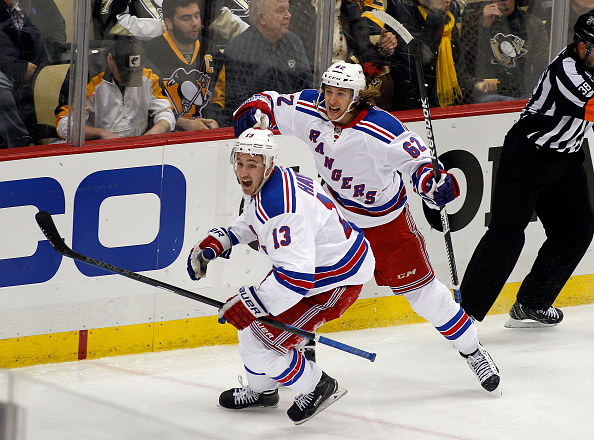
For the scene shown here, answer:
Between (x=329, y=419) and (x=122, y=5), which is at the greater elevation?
(x=122, y=5)

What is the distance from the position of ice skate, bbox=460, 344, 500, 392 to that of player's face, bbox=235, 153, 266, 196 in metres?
1.20

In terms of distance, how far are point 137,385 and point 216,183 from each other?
0.97 meters

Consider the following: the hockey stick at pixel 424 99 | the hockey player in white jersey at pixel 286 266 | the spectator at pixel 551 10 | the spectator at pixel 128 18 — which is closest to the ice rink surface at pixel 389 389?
the hockey player in white jersey at pixel 286 266

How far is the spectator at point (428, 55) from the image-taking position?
4.52 m

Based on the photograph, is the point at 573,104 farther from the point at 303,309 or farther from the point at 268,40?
the point at 303,309

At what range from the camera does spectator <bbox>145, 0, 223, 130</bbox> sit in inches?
156

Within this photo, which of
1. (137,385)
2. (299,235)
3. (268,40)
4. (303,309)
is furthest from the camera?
(268,40)

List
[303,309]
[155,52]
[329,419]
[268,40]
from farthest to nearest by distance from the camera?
[268,40] < [155,52] < [329,419] < [303,309]

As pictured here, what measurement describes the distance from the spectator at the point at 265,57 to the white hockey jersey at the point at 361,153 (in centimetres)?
51

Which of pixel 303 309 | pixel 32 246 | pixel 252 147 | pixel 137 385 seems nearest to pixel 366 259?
pixel 303 309

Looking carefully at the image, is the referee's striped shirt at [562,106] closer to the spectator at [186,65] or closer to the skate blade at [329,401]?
the spectator at [186,65]

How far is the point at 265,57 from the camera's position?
4.24 m

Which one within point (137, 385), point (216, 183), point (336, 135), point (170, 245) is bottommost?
point (137, 385)

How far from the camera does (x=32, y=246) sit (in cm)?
366
